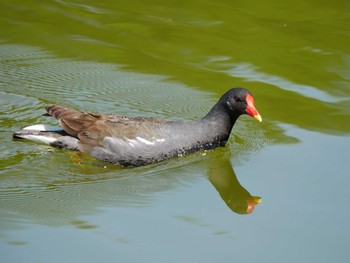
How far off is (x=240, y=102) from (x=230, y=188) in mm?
1065

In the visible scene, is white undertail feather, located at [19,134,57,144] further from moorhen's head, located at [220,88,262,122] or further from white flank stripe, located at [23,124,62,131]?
moorhen's head, located at [220,88,262,122]

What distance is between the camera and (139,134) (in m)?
7.42

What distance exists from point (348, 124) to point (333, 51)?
210 centimetres

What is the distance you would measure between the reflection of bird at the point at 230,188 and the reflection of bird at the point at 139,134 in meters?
0.29

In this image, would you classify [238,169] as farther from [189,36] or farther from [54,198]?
[189,36]

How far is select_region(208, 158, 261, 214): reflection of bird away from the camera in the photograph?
6.67m

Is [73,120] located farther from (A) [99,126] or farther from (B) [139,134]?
(B) [139,134]

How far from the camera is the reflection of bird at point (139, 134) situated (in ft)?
24.3

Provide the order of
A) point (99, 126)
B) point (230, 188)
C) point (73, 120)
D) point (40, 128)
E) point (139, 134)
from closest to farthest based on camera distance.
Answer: point (230, 188), point (139, 134), point (99, 126), point (73, 120), point (40, 128)

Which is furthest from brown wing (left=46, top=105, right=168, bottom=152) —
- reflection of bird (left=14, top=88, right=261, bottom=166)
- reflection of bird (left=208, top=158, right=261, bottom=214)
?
reflection of bird (left=208, top=158, right=261, bottom=214)

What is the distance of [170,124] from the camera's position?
7582 millimetres

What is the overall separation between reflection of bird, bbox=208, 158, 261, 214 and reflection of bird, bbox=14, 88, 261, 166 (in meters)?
0.29

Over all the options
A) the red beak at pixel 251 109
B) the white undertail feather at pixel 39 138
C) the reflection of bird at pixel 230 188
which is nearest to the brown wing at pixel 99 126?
the white undertail feather at pixel 39 138

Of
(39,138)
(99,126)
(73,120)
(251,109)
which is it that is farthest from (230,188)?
(39,138)
